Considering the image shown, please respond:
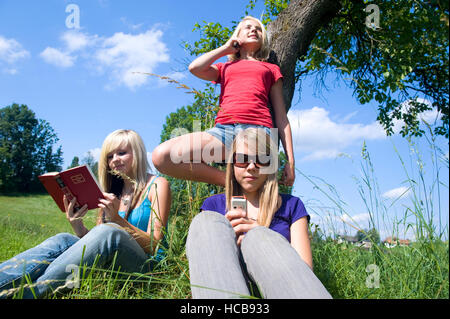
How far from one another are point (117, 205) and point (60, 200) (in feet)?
1.43

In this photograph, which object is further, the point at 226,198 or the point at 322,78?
the point at 322,78

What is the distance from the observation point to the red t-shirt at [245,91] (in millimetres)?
2703

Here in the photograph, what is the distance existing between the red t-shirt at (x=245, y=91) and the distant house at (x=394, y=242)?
129 centimetres

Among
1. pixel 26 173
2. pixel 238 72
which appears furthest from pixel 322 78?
pixel 26 173

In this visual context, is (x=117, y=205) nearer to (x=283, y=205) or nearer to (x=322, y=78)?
(x=283, y=205)

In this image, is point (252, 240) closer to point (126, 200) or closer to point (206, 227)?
point (206, 227)

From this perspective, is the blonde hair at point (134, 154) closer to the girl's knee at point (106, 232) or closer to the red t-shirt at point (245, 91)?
the girl's knee at point (106, 232)

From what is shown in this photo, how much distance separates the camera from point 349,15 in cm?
549

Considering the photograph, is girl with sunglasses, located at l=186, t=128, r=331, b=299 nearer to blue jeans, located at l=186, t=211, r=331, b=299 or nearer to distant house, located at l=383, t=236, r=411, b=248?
blue jeans, located at l=186, t=211, r=331, b=299

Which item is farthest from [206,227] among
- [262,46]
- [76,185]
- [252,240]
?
[262,46]

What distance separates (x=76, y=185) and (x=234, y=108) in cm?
139

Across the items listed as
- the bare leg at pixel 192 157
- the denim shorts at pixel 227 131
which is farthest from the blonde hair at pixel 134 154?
the denim shorts at pixel 227 131

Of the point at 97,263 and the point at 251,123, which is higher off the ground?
the point at 251,123

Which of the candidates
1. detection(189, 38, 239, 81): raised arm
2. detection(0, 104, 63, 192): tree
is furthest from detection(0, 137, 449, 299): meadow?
Result: detection(0, 104, 63, 192): tree
